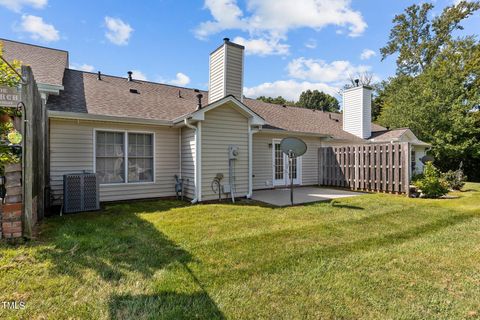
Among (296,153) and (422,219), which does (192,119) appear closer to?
(296,153)

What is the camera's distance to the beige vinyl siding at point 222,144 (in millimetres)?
7578

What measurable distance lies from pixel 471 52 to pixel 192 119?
78.1ft

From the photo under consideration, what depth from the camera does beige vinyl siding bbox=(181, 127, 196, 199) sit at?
7633mm

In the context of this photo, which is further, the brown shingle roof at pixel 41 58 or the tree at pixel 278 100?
the tree at pixel 278 100

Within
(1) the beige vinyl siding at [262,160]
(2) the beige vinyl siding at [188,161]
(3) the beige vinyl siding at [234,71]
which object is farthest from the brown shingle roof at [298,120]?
(2) the beige vinyl siding at [188,161]

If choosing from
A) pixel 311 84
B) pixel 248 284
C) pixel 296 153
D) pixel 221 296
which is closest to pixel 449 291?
pixel 248 284

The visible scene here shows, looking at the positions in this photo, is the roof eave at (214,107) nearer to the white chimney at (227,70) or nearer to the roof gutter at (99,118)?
the roof gutter at (99,118)

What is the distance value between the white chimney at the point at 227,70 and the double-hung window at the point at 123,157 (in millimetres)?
3248

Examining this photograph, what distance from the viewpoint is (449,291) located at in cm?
264

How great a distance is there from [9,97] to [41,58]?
6704 millimetres

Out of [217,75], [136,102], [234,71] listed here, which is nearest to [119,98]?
[136,102]

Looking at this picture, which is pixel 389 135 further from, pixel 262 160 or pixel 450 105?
pixel 262 160

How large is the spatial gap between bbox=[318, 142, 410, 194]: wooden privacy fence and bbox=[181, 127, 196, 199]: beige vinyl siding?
6945 millimetres

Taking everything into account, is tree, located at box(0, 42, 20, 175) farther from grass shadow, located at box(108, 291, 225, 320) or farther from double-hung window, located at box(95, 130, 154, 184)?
grass shadow, located at box(108, 291, 225, 320)
